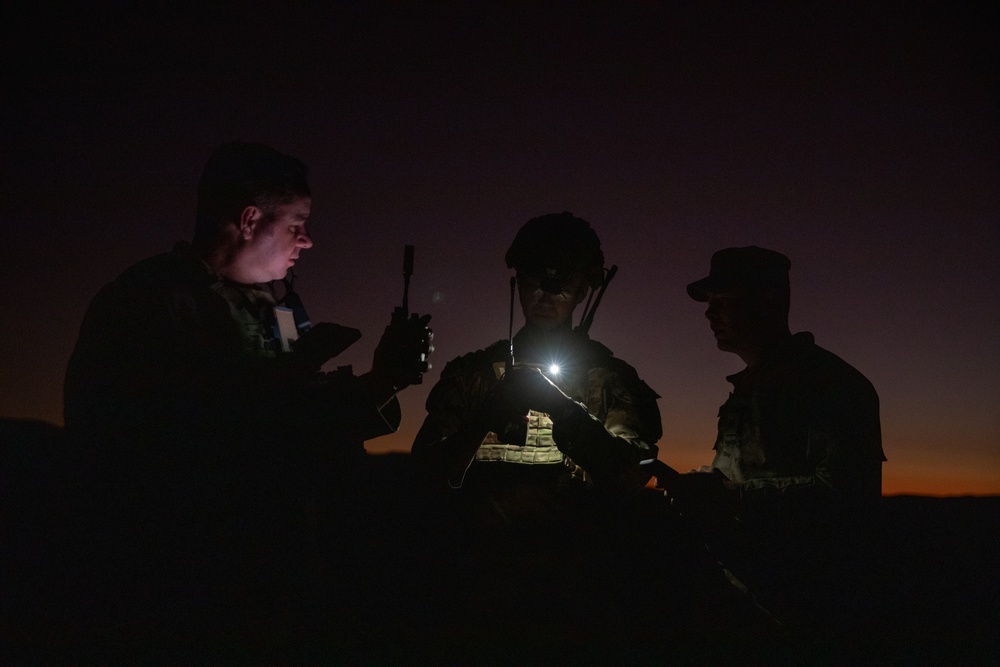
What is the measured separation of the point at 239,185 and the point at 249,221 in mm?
242

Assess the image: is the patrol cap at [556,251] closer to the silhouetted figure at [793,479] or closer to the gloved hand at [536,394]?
the gloved hand at [536,394]

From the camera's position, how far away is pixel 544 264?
16.5 ft

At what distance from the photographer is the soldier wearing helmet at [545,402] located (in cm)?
446

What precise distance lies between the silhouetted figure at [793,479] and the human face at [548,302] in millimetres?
1301

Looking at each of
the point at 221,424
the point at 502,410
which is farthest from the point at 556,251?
the point at 221,424

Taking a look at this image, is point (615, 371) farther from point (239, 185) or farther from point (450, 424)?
point (239, 185)

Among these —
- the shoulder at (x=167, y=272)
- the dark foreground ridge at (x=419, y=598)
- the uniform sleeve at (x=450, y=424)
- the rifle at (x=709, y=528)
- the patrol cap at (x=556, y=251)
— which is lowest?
the dark foreground ridge at (x=419, y=598)

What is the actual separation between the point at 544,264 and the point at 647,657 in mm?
2673

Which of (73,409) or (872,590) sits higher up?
(73,409)

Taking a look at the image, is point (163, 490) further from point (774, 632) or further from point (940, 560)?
point (940, 560)

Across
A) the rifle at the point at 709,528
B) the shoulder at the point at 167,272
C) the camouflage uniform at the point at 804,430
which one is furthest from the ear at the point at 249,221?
the camouflage uniform at the point at 804,430

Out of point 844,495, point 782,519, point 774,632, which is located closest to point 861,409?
point 844,495

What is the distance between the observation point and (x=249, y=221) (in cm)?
467

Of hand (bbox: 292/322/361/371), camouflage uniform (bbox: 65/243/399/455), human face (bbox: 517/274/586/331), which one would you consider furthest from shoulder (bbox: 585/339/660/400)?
hand (bbox: 292/322/361/371)
